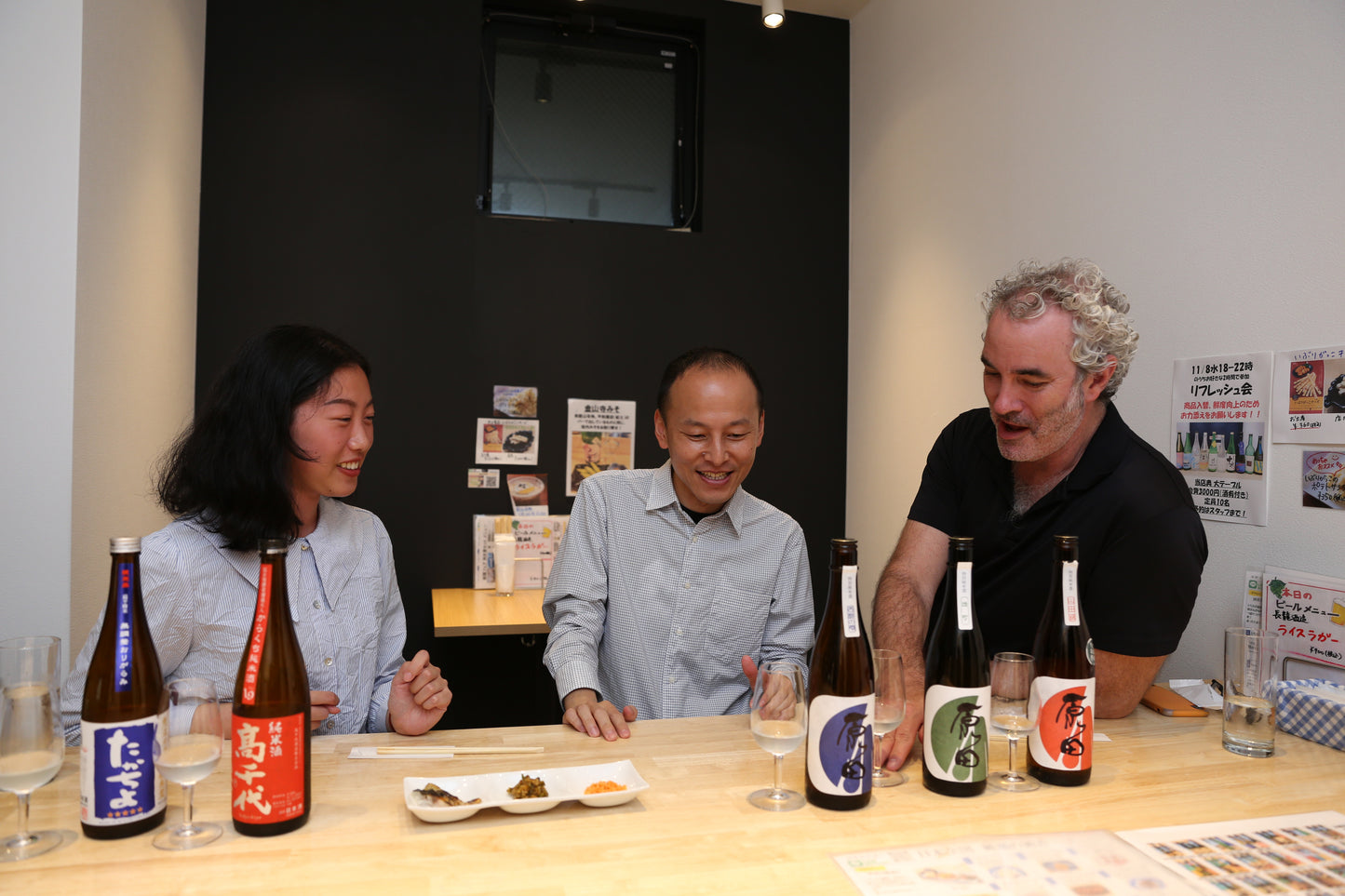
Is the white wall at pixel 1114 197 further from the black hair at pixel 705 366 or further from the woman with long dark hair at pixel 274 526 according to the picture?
the woman with long dark hair at pixel 274 526

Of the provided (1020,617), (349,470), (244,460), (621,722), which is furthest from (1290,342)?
(244,460)

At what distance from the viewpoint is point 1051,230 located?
9.12ft

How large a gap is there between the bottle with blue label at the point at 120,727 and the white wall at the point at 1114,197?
2.19 meters

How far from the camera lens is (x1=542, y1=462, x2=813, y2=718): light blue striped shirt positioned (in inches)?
77.1

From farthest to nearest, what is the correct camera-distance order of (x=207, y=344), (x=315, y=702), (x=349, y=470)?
(x=207, y=344) < (x=349, y=470) < (x=315, y=702)

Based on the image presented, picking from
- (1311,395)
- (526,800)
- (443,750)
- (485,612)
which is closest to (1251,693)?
(1311,395)

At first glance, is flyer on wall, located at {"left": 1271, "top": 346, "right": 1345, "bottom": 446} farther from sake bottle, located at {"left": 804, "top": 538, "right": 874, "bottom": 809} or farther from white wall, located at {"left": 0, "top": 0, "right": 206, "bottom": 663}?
white wall, located at {"left": 0, "top": 0, "right": 206, "bottom": 663}

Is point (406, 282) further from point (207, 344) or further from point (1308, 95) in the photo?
point (1308, 95)

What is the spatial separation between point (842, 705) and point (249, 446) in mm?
1186

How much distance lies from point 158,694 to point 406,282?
9.33ft

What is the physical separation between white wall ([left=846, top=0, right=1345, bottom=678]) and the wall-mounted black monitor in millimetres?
883

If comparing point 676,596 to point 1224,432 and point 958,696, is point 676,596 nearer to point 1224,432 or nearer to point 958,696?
point 958,696

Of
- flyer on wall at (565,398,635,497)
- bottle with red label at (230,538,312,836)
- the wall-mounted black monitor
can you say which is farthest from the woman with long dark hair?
the wall-mounted black monitor

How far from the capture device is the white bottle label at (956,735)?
119 centimetres
